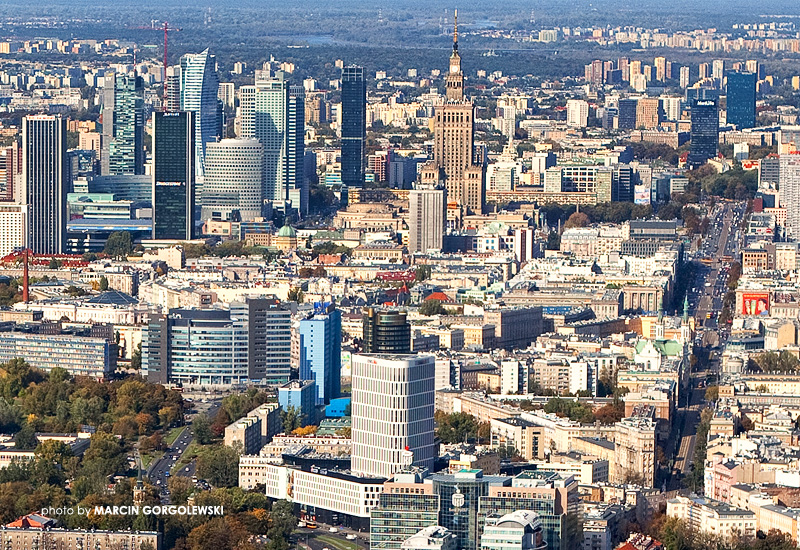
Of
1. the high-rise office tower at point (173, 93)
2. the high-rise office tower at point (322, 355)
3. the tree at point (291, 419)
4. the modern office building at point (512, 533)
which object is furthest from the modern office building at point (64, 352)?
the high-rise office tower at point (173, 93)

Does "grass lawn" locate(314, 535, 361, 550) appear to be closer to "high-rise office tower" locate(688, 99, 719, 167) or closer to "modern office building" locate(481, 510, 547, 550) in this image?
"modern office building" locate(481, 510, 547, 550)

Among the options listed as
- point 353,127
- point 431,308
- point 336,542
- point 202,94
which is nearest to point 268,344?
point 431,308

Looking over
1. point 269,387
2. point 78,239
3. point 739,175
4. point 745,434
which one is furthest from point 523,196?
point 745,434

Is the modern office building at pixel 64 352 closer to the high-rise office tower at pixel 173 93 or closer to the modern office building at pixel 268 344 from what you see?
the modern office building at pixel 268 344

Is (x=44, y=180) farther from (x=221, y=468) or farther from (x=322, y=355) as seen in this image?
(x=221, y=468)

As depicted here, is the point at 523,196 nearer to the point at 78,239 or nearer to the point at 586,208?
the point at 586,208

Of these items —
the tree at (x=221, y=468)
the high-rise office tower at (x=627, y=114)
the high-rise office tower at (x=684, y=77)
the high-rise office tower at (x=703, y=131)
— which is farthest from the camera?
the high-rise office tower at (x=684, y=77)
